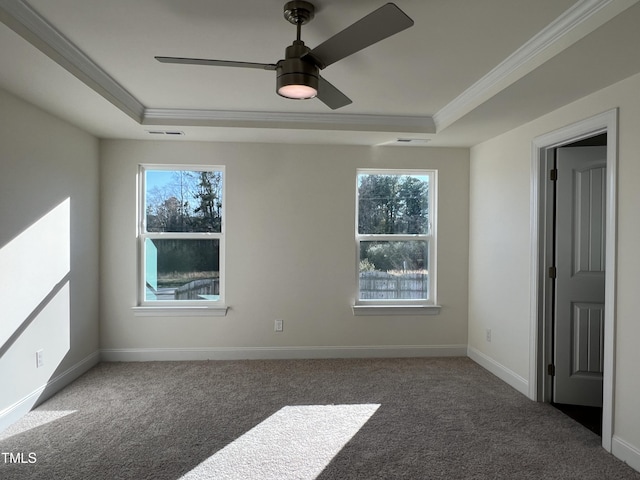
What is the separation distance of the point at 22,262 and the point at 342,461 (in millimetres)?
2602

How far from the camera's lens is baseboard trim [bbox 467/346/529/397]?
3291 mm

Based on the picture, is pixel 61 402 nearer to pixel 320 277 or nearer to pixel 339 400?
pixel 339 400

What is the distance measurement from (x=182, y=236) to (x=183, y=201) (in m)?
0.37

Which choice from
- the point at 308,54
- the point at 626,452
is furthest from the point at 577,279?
the point at 308,54

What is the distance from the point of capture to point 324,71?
8.64 feet

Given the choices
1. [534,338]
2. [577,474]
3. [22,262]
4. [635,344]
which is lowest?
[577,474]

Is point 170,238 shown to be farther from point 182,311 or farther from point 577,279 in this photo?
point 577,279

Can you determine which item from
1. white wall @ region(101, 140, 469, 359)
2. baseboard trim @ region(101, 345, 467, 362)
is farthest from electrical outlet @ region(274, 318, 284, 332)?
baseboard trim @ region(101, 345, 467, 362)

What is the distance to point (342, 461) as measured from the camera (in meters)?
2.29

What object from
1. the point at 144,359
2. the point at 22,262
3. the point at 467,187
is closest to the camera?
the point at 22,262

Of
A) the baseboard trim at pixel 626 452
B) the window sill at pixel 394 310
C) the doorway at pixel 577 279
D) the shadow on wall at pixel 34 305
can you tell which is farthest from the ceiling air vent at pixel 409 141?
the shadow on wall at pixel 34 305

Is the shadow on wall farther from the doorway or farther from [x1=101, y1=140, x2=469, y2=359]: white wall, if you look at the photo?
the doorway

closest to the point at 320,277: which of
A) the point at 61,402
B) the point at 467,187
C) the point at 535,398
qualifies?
the point at 467,187

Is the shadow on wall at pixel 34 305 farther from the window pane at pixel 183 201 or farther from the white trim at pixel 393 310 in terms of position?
the white trim at pixel 393 310
